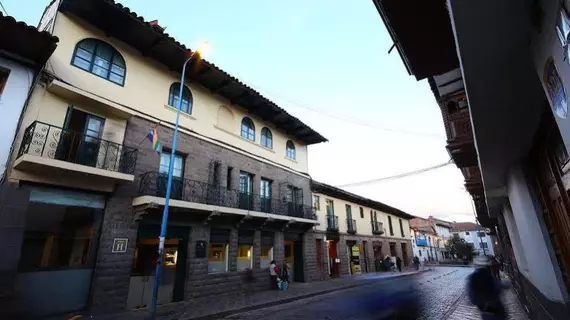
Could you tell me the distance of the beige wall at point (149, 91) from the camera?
9.45m

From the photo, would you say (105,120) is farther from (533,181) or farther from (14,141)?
(533,181)

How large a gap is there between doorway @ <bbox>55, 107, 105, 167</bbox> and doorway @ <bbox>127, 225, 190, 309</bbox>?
305 cm

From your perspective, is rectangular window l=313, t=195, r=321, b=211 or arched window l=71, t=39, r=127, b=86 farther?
rectangular window l=313, t=195, r=321, b=211

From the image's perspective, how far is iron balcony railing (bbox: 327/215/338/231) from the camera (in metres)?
20.9

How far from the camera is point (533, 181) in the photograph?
214 inches

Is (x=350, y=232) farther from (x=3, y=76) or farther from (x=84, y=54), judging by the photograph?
(x=3, y=76)

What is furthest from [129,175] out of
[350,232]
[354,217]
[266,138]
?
[354,217]

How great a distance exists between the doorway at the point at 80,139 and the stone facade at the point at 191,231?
1120mm

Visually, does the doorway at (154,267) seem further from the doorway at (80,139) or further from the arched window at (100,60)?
the arched window at (100,60)

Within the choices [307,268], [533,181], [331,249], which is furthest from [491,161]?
[331,249]

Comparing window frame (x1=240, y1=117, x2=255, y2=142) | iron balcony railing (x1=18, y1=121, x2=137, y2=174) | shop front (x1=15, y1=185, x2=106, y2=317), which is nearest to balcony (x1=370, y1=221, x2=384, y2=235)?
window frame (x1=240, y1=117, x2=255, y2=142)

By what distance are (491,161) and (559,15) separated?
4.24 metres

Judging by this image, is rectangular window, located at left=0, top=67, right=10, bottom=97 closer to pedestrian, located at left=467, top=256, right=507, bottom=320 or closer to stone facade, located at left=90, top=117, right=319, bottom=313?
stone facade, located at left=90, top=117, right=319, bottom=313

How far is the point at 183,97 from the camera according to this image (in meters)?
13.0
